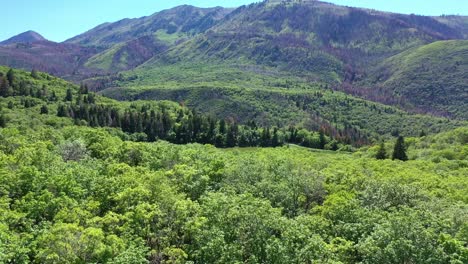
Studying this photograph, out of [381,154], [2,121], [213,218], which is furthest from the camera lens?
[381,154]

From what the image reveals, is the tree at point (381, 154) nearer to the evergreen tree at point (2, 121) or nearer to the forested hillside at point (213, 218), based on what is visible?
the forested hillside at point (213, 218)

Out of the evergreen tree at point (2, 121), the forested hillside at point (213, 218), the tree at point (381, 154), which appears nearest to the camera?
the forested hillside at point (213, 218)

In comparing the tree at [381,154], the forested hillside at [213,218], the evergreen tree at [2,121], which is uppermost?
the forested hillside at [213,218]

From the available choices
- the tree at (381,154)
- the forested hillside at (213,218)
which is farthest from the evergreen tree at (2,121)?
the tree at (381,154)

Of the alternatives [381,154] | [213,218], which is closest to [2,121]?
[213,218]

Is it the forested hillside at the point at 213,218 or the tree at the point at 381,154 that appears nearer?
the forested hillside at the point at 213,218

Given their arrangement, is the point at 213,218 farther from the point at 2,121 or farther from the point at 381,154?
the point at 2,121

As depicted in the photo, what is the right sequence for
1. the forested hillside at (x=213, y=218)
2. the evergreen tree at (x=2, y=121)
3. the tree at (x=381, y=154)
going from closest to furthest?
the forested hillside at (x=213, y=218)
the evergreen tree at (x=2, y=121)
the tree at (x=381, y=154)

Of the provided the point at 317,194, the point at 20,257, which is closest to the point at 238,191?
the point at 317,194

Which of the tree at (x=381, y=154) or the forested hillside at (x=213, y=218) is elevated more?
the forested hillside at (x=213, y=218)

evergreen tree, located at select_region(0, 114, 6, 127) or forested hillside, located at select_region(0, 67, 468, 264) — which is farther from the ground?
forested hillside, located at select_region(0, 67, 468, 264)

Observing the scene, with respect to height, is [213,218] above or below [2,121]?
above

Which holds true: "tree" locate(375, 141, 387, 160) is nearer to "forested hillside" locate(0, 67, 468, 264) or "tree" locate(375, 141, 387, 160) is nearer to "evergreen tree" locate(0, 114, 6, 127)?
"forested hillside" locate(0, 67, 468, 264)

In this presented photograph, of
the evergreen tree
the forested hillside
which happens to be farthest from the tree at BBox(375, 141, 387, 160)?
the evergreen tree
